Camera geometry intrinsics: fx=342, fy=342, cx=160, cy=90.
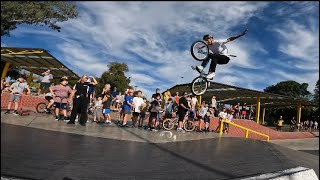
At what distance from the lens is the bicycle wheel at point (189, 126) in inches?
609

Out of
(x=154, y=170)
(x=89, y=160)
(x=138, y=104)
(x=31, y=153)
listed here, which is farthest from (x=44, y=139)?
(x=138, y=104)

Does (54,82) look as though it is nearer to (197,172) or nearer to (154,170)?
(154,170)

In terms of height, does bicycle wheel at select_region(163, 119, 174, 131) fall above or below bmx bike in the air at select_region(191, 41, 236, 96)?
below

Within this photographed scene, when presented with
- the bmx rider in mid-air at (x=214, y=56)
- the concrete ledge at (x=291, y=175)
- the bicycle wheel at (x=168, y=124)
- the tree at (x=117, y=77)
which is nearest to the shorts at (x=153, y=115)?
the bicycle wheel at (x=168, y=124)

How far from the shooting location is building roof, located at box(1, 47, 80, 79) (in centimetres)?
282

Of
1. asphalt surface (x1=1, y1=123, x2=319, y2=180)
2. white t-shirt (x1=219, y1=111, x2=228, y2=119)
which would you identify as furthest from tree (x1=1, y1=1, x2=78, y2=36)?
white t-shirt (x1=219, y1=111, x2=228, y2=119)

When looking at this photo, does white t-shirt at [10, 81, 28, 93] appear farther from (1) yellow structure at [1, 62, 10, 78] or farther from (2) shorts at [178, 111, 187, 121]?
(2) shorts at [178, 111, 187, 121]

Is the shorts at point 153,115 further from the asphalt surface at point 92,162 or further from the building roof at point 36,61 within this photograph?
the building roof at point 36,61

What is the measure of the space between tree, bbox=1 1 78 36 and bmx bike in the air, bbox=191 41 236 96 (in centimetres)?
494

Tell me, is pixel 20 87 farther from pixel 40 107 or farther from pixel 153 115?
pixel 153 115

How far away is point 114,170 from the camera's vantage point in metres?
5.36

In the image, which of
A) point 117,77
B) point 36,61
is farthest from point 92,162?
point 36,61

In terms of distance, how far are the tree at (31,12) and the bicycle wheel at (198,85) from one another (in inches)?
269

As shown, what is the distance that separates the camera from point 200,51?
8000 millimetres
